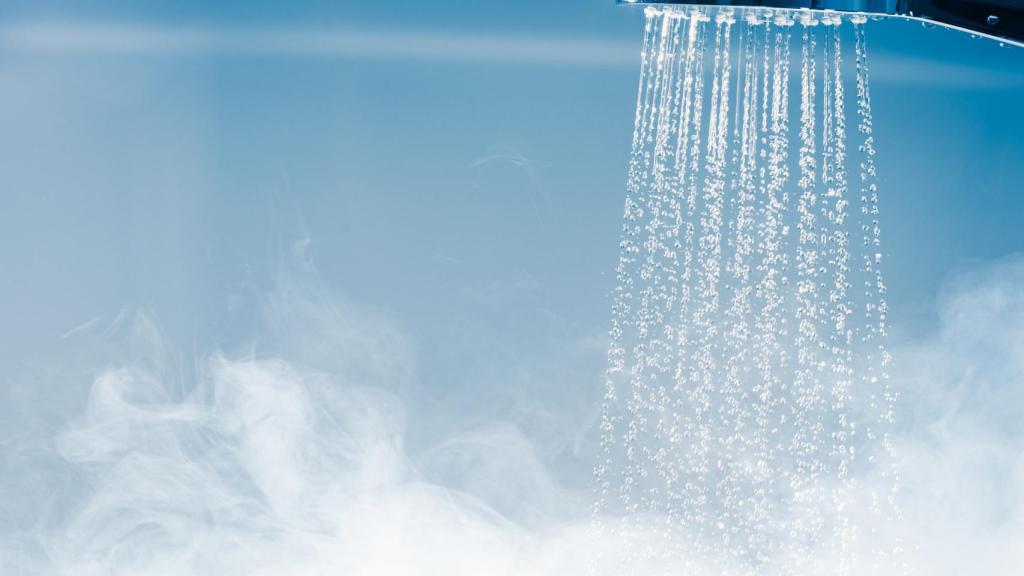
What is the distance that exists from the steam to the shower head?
2084 mm

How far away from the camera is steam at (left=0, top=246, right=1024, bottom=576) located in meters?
6.89

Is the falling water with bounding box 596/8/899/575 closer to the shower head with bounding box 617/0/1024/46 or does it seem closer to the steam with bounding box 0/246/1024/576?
the steam with bounding box 0/246/1024/576

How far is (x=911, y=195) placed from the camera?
7156 millimetres

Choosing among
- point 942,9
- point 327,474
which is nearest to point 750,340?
point 942,9

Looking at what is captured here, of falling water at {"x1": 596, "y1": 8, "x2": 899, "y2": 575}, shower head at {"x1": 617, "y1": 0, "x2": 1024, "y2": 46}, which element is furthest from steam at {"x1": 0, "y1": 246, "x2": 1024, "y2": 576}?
shower head at {"x1": 617, "y1": 0, "x2": 1024, "y2": 46}

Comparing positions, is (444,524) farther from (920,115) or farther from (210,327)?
(920,115)

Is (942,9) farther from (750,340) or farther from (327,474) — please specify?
(327,474)

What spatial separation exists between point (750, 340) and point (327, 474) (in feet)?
8.41

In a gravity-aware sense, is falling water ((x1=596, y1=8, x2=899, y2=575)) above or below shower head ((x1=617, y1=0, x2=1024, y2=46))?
below

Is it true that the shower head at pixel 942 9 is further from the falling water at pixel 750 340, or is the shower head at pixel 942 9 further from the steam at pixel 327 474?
the steam at pixel 327 474

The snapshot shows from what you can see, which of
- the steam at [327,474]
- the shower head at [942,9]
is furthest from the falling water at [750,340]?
the shower head at [942,9]

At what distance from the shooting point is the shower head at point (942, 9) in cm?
553

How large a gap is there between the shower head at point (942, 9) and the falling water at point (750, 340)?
1.01 meters

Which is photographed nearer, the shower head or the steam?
the shower head
